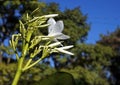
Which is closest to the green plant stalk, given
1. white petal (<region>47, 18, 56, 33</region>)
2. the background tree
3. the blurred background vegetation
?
white petal (<region>47, 18, 56, 33</region>)

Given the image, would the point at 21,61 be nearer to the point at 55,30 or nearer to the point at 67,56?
the point at 55,30

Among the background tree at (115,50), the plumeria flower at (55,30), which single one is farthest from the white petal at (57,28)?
the background tree at (115,50)

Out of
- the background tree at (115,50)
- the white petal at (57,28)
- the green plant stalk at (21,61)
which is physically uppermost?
the white petal at (57,28)

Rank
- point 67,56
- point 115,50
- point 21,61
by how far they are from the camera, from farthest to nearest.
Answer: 1. point 115,50
2. point 67,56
3. point 21,61

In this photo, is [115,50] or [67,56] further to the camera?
[115,50]

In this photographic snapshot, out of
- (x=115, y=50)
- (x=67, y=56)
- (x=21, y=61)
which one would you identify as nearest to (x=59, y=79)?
(x=21, y=61)

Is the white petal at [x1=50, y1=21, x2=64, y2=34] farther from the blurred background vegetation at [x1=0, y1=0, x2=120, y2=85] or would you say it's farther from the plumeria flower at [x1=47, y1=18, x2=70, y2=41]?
the blurred background vegetation at [x1=0, y1=0, x2=120, y2=85]

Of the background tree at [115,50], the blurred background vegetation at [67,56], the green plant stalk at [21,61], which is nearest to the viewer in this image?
the green plant stalk at [21,61]

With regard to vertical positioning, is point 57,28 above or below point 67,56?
above

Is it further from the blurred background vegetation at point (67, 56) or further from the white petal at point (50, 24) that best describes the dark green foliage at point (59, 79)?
the blurred background vegetation at point (67, 56)

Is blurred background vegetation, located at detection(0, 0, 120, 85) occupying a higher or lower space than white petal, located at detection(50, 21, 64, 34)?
lower

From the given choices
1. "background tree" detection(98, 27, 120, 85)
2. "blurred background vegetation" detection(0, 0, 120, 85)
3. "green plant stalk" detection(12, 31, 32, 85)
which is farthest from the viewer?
"background tree" detection(98, 27, 120, 85)

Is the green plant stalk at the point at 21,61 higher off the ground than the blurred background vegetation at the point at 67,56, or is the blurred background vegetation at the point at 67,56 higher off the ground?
the green plant stalk at the point at 21,61

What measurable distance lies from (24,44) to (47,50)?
4cm
